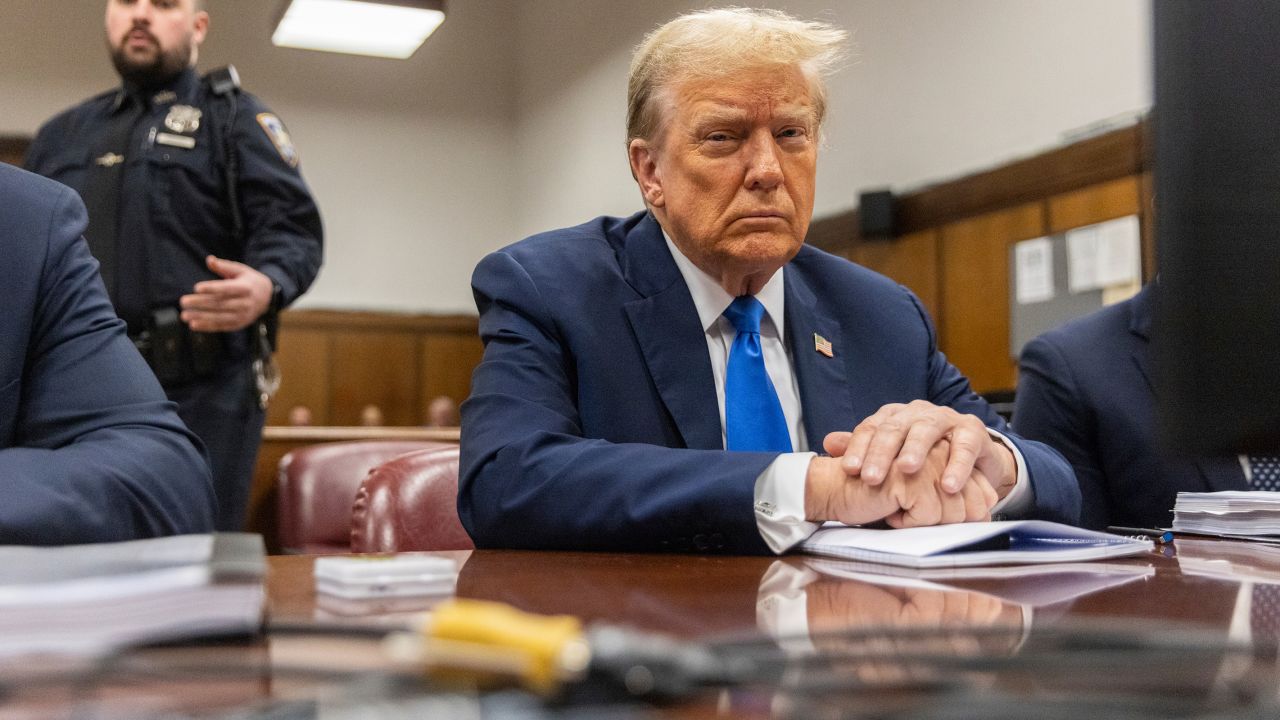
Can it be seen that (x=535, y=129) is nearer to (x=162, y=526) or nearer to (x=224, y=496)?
(x=224, y=496)

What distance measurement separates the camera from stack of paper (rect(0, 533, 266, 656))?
59 cm

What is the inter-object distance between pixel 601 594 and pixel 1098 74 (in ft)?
16.6

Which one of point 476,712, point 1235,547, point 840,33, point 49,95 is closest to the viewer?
point 476,712

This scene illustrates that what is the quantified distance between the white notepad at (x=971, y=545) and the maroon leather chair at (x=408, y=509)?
0.59 metres

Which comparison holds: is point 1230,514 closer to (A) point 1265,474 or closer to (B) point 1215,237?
(A) point 1265,474

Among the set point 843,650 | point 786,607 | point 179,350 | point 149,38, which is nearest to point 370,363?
point 149,38

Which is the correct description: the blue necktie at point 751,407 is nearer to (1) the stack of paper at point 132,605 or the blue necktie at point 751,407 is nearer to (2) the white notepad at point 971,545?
(2) the white notepad at point 971,545

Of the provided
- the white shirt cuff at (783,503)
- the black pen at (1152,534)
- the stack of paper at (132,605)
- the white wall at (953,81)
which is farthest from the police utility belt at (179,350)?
the white wall at (953,81)

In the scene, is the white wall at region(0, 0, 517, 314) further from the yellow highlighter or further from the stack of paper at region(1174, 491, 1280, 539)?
the yellow highlighter

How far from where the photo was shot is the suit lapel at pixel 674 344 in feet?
5.10

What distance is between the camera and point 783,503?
3.92 ft

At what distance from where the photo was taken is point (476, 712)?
45 centimetres

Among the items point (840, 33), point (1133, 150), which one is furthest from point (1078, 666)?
point (1133, 150)

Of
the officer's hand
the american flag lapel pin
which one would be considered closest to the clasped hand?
the american flag lapel pin
